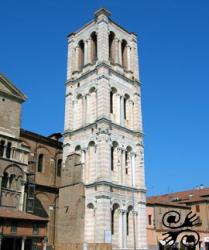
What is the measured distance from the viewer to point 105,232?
3083 centimetres

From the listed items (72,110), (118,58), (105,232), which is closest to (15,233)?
(105,232)

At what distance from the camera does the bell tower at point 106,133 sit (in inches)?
1288

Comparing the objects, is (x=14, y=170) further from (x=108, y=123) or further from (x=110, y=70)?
(x=110, y=70)

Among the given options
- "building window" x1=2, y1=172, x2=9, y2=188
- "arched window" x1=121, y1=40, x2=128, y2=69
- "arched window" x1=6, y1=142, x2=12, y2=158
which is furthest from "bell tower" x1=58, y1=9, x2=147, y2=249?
"building window" x1=2, y1=172, x2=9, y2=188

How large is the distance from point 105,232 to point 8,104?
601 inches

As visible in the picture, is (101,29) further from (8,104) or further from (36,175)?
(36,175)

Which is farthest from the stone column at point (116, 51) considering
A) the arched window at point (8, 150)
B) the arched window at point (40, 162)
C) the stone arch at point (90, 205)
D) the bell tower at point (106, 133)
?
the stone arch at point (90, 205)

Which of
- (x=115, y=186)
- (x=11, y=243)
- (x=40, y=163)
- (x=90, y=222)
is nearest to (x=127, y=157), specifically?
(x=115, y=186)

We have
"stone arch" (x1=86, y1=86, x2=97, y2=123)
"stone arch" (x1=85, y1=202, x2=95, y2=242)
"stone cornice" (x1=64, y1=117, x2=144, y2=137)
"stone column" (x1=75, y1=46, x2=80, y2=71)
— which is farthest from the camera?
"stone column" (x1=75, y1=46, x2=80, y2=71)

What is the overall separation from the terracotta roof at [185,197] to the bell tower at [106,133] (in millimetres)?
20920

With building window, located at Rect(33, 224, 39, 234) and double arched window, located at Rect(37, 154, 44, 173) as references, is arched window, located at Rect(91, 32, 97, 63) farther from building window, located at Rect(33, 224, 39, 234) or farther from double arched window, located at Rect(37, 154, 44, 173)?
building window, located at Rect(33, 224, 39, 234)

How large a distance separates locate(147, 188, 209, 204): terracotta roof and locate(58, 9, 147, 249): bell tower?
2092 centimetres

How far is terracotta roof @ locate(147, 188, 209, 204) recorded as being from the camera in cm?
5716

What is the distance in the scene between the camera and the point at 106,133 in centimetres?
3447
